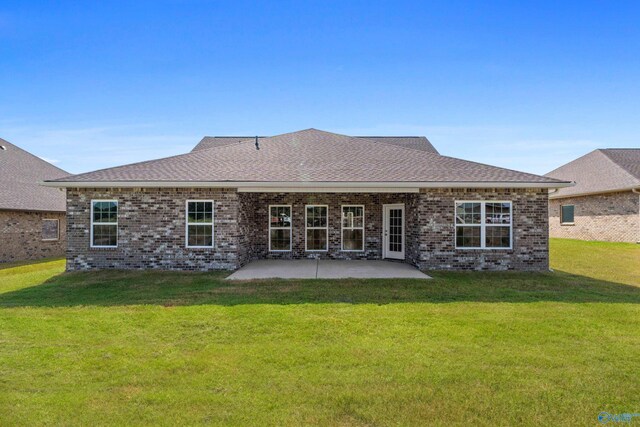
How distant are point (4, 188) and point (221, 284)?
14311 millimetres

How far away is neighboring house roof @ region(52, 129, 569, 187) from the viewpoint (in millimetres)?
12234

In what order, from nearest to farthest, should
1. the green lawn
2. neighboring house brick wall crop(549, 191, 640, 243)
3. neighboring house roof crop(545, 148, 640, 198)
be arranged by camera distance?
the green lawn < neighboring house brick wall crop(549, 191, 640, 243) < neighboring house roof crop(545, 148, 640, 198)

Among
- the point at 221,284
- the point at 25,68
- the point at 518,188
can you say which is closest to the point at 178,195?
the point at 221,284

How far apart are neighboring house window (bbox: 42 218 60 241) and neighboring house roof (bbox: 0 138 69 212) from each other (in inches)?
32.4

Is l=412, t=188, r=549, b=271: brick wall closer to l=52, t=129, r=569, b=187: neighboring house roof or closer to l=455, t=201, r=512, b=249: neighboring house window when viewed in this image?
l=455, t=201, r=512, b=249: neighboring house window

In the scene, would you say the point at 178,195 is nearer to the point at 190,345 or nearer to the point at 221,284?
the point at 221,284

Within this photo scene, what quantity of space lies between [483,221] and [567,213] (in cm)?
1758

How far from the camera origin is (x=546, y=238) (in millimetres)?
12711

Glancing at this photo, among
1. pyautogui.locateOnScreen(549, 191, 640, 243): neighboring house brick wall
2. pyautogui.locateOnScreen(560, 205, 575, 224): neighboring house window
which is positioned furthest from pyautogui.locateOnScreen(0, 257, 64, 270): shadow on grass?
pyautogui.locateOnScreen(560, 205, 575, 224): neighboring house window

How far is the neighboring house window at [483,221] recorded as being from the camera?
1267 cm

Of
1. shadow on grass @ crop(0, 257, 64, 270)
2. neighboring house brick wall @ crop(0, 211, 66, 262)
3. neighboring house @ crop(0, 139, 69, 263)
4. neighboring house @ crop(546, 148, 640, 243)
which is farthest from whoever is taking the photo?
neighboring house @ crop(546, 148, 640, 243)

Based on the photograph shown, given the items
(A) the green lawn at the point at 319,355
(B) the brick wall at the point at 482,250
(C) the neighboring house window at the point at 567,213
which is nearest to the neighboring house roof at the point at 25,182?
(A) the green lawn at the point at 319,355

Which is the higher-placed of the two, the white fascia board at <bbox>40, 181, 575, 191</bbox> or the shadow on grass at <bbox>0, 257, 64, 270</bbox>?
the white fascia board at <bbox>40, 181, 575, 191</bbox>

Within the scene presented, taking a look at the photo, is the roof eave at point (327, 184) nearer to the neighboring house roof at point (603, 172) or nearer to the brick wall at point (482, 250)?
the brick wall at point (482, 250)
